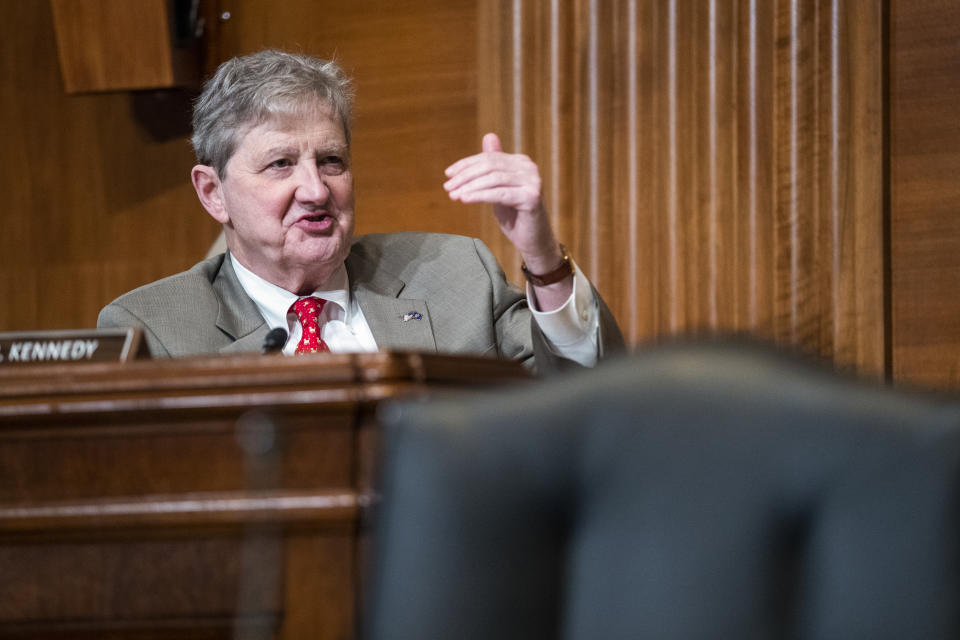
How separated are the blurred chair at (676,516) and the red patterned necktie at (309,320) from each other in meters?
1.40

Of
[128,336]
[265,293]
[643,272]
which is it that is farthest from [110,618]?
[643,272]

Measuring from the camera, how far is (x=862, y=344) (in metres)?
2.46

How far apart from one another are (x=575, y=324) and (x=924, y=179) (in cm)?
108

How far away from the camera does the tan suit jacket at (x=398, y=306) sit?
195cm

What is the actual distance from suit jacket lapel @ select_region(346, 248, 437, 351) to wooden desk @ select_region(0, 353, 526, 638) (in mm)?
975

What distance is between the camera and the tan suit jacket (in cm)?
195

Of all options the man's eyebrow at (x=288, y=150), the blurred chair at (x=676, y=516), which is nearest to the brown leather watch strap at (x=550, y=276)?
the man's eyebrow at (x=288, y=150)

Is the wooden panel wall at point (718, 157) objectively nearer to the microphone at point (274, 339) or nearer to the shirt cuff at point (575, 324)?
the shirt cuff at point (575, 324)

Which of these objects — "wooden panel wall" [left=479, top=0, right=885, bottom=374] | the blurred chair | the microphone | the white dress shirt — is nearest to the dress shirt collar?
the white dress shirt

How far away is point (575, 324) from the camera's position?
1.91 meters

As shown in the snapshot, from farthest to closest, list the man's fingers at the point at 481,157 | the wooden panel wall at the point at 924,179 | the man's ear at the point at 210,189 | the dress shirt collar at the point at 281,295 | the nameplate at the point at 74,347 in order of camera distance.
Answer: the wooden panel wall at the point at 924,179, the man's ear at the point at 210,189, the dress shirt collar at the point at 281,295, the man's fingers at the point at 481,157, the nameplate at the point at 74,347

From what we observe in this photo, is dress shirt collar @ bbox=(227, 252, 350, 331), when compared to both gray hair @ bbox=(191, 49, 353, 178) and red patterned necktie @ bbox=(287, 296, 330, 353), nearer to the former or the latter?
red patterned necktie @ bbox=(287, 296, 330, 353)

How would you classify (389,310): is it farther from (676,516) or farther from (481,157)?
(676,516)

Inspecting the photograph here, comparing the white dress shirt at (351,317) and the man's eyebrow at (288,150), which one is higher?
the man's eyebrow at (288,150)
